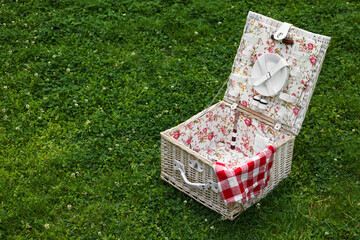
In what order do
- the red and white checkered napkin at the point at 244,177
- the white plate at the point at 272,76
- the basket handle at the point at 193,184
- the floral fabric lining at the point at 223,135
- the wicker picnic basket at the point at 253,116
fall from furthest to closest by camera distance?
the floral fabric lining at the point at 223,135, the white plate at the point at 272,76, the wicker picnic basket at the point at 253,116, the basket handle at the point at 193,184, the red and white checkered napkin at the point at 244,177

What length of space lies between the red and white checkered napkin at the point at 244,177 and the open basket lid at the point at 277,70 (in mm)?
578

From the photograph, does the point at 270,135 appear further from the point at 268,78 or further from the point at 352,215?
the point at 352,215

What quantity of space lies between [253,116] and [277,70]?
24.1 inches

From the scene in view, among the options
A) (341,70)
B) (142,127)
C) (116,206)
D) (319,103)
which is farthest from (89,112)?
(341,70)

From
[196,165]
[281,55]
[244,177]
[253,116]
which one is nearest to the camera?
[244,177]

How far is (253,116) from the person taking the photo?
459 centimetres

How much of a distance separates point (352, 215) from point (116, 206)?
88.0 inches

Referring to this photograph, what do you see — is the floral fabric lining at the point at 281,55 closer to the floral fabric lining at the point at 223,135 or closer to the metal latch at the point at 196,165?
the floral fabric lining at the point at 223,135

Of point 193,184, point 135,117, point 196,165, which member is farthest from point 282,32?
point 135,117

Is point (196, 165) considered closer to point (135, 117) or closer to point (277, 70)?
point (277, 70)

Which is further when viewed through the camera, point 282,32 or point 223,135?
point 223,135

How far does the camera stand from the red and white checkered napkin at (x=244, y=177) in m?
3.70

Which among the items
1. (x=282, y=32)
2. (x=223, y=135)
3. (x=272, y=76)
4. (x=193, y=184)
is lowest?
(x=223, y=135)

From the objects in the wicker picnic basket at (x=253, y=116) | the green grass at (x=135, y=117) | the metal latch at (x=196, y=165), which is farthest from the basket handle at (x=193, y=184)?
the green grass at (x=135, y=117)
